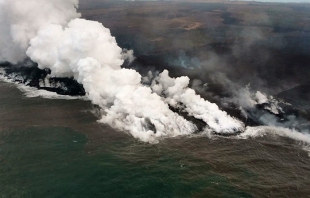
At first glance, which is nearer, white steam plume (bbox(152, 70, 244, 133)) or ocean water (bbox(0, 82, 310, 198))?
ocean water (bbox(0, 82, 310, 198))

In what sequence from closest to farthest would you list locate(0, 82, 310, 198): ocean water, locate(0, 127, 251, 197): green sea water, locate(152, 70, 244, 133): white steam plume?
locate(0, 127, 251, 197): green sea water → locate(0, 82, 310, 198): ocean water → locate(152, 70, 244, 133): white steam plume

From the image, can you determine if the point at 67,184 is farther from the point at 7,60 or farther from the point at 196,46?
the point at 196,46

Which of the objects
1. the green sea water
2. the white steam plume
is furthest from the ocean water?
the white steam plume

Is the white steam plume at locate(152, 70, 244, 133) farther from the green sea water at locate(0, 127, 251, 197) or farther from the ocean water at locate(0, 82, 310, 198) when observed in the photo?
the green sea water at locate(0, 127, 251, 197)

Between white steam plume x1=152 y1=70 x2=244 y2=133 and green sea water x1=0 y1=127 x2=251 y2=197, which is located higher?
white steam plume x1=152 y1=70 x2=244 y2=133

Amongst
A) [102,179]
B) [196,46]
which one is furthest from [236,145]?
[196,46]

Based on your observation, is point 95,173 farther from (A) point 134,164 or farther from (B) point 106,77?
(B) point 106,77

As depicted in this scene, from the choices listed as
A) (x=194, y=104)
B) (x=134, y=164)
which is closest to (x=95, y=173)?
(x=134, y=164)
